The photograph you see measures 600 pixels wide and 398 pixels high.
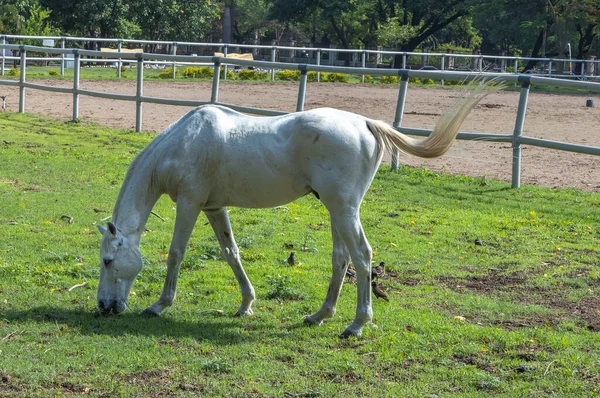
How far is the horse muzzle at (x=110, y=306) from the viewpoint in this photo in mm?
5750

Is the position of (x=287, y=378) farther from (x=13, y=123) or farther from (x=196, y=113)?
(x=13, y=123)

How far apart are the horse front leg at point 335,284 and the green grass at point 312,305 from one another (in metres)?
0.12

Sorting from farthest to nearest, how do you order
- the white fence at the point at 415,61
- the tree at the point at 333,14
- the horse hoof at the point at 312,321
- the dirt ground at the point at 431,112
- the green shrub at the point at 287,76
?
1. the tree at the point at 333,14
2. the white fence at the point at 415,61
3. the green shrub at the point at 287,76
4. the dirt ground at the point at 431,112
5. the horse hoof at the point at 312,321

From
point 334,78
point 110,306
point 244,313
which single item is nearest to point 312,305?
point 244,313

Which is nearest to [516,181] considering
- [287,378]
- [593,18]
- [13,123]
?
[287,378]

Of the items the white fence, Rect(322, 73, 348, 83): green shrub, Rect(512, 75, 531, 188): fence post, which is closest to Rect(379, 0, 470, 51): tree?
the white fence

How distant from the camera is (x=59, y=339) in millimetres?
5285

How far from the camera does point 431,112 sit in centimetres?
2138

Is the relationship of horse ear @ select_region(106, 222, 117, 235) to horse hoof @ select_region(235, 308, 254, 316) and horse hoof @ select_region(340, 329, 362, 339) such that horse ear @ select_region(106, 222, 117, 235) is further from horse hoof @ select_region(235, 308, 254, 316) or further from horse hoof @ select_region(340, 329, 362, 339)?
horse hoof @ select_region(340, 329, 362, 339)

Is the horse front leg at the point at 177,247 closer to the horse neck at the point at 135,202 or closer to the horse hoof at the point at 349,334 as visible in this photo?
the horse neck at the point at 135,202

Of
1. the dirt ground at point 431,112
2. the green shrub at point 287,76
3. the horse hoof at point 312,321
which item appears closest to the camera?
the horse hoof at point 312,321

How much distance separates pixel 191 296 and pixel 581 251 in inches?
159

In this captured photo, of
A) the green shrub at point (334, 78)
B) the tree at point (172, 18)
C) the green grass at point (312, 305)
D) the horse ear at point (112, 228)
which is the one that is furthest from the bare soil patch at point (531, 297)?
the tree at point (172, 18)

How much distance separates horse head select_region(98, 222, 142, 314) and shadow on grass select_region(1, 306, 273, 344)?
118mm
